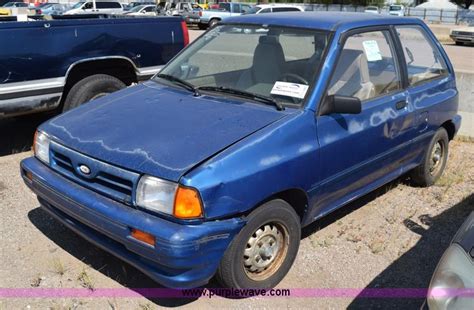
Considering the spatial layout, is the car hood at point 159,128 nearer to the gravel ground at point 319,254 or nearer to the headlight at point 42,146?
the headlight at point 42,146

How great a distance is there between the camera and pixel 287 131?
3.05 metres

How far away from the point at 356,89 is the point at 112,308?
7.79 feet

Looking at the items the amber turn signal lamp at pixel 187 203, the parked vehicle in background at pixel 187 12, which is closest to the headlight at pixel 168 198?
the amber turn signal lamp at pixel 187 203

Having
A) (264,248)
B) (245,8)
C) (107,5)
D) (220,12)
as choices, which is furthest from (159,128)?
(107,5)

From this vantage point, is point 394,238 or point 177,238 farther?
point 394,238

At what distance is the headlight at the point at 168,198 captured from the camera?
102 inches

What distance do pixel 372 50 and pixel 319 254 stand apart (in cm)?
170

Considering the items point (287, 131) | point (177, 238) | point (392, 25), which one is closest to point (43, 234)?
point (177, 238)

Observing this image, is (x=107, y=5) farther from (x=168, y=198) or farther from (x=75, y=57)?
(x=168, y=198)

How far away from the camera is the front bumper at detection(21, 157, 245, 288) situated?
2592mm

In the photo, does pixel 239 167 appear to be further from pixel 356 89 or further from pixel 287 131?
pixel 356 89

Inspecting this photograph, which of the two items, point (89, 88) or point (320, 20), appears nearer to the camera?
point (320, 20)

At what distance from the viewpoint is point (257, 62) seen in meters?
3.83

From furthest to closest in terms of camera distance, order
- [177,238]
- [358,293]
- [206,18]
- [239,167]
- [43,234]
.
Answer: [206,18]
[43,234]
[358,293]
[239,167]
[177,238]
